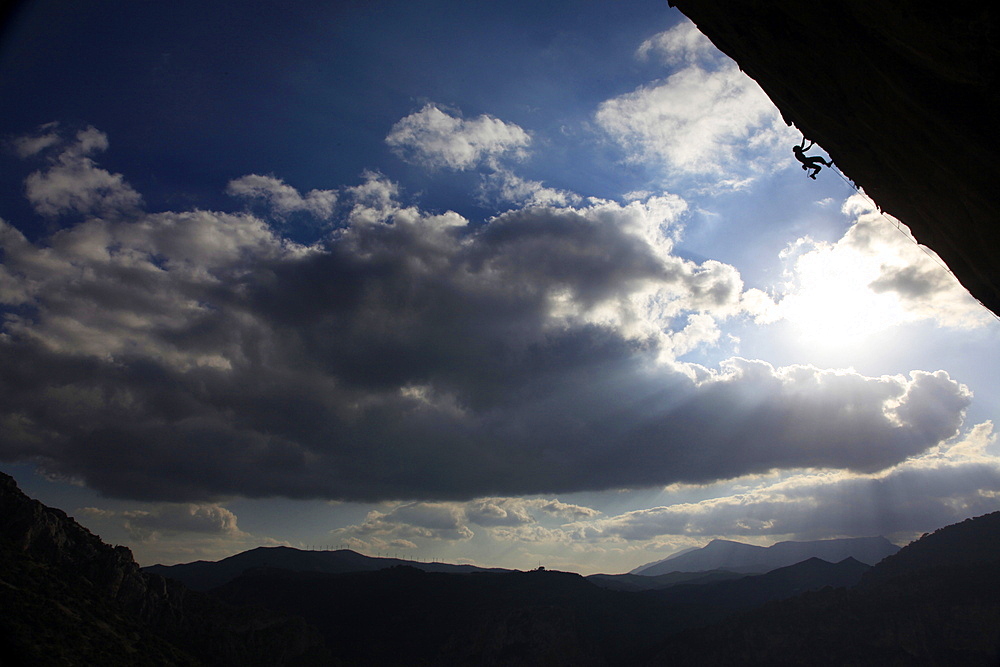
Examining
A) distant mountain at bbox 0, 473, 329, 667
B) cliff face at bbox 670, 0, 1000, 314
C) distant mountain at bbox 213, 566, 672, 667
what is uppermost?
cliff face at bbox 670, 0, 1000, 314

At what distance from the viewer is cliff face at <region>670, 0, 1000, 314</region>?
8359 millimetres

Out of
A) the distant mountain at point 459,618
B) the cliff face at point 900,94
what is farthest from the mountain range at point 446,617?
the cliff face at point 900,94

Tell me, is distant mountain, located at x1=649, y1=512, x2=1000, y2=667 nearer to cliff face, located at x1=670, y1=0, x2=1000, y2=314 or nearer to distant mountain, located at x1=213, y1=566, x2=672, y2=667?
distant mountain, located at x1=213, y1=566, x2=672, y2=667

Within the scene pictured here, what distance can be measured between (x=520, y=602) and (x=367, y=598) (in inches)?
2113

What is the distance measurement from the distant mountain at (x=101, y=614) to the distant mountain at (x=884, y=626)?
106 m

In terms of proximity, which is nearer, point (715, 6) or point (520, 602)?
point (715, 6)

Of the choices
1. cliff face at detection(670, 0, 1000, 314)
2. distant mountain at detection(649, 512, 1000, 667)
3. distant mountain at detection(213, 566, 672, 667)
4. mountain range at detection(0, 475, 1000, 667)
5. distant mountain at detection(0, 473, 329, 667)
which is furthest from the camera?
distant mountain at detection(213, 566, 672, 667)

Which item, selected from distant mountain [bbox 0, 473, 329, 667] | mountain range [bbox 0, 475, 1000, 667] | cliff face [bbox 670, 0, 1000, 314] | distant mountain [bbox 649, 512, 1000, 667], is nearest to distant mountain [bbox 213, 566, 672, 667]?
mountain range [bbox 0, 475, 1000, 667]

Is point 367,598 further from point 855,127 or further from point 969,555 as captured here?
point 855,127

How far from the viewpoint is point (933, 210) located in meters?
12.1

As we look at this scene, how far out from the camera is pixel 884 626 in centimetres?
12688

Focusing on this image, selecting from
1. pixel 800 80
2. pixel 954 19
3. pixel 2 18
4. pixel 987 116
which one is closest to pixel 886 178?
pixel 800 80

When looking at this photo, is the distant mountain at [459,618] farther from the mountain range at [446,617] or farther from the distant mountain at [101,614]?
the distant mountain at [101,614]

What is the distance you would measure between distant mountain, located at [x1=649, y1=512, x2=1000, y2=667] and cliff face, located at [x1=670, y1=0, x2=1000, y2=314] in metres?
143
